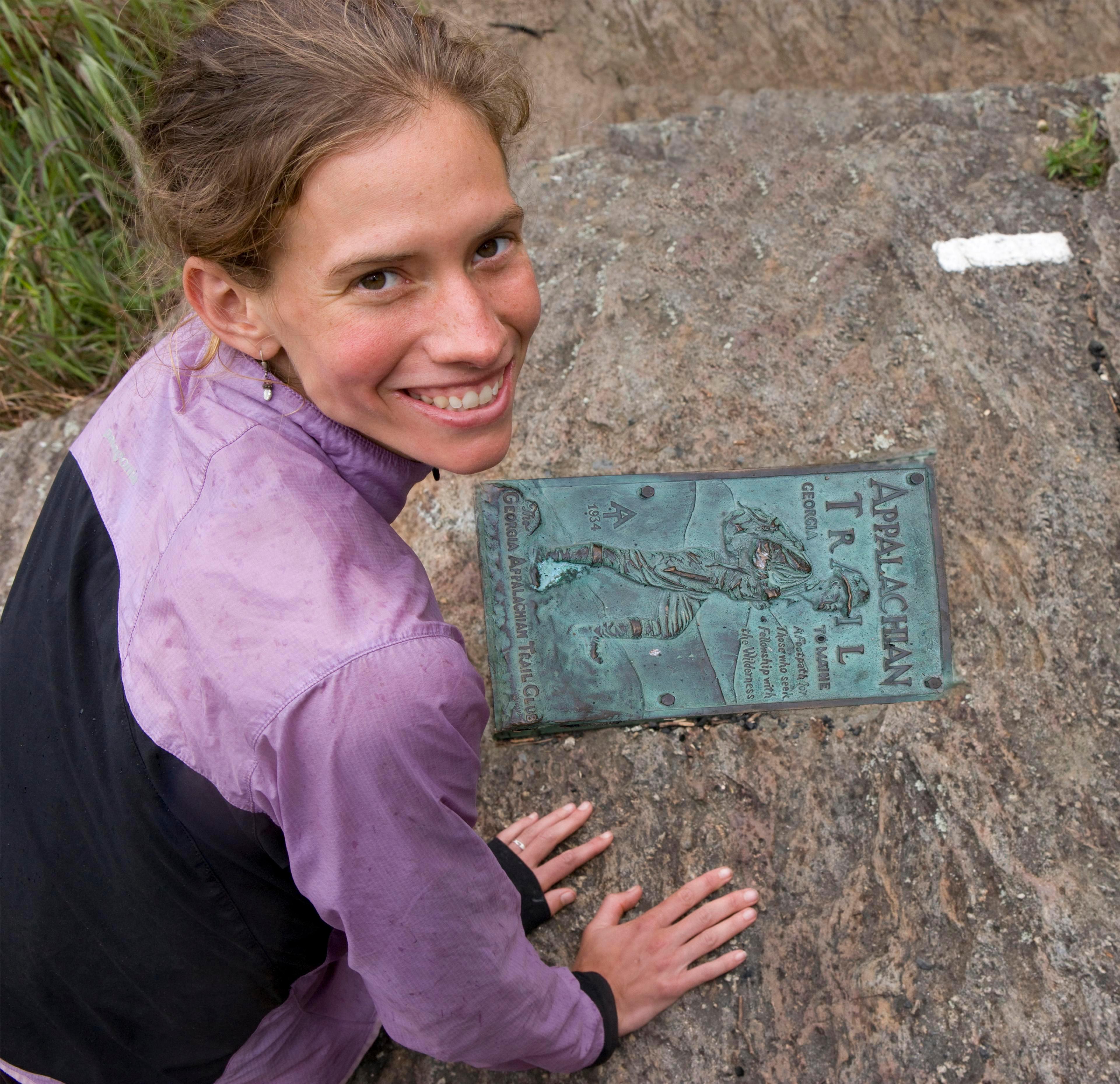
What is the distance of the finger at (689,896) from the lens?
1.92 meters

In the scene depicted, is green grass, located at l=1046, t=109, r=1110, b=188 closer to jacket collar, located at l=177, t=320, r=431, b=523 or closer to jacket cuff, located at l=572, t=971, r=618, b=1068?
jacket collar, located at l=177, t=320, r=431, b=523

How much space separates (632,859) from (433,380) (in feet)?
3.85

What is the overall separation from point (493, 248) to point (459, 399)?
0.20 meters

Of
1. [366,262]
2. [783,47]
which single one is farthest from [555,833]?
[783,47]

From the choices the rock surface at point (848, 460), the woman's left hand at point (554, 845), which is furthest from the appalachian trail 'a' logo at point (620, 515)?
the woman's left hand at point (554, 845)

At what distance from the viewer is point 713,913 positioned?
1.93 m

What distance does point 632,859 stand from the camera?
2.06 metres

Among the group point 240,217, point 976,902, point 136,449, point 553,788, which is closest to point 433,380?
point 240,217

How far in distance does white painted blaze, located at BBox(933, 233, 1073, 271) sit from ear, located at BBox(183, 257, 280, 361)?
1.83 metres

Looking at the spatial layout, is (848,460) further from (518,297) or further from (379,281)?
(379,281)

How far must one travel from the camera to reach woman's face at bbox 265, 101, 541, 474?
3.94 feet

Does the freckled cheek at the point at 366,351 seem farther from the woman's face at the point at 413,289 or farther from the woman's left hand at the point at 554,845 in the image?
the woman's left hand at the point at 554,845

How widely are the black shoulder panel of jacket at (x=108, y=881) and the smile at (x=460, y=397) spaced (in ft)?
1.62

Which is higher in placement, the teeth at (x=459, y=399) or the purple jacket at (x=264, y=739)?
the teeth at (x=459, y=399)
